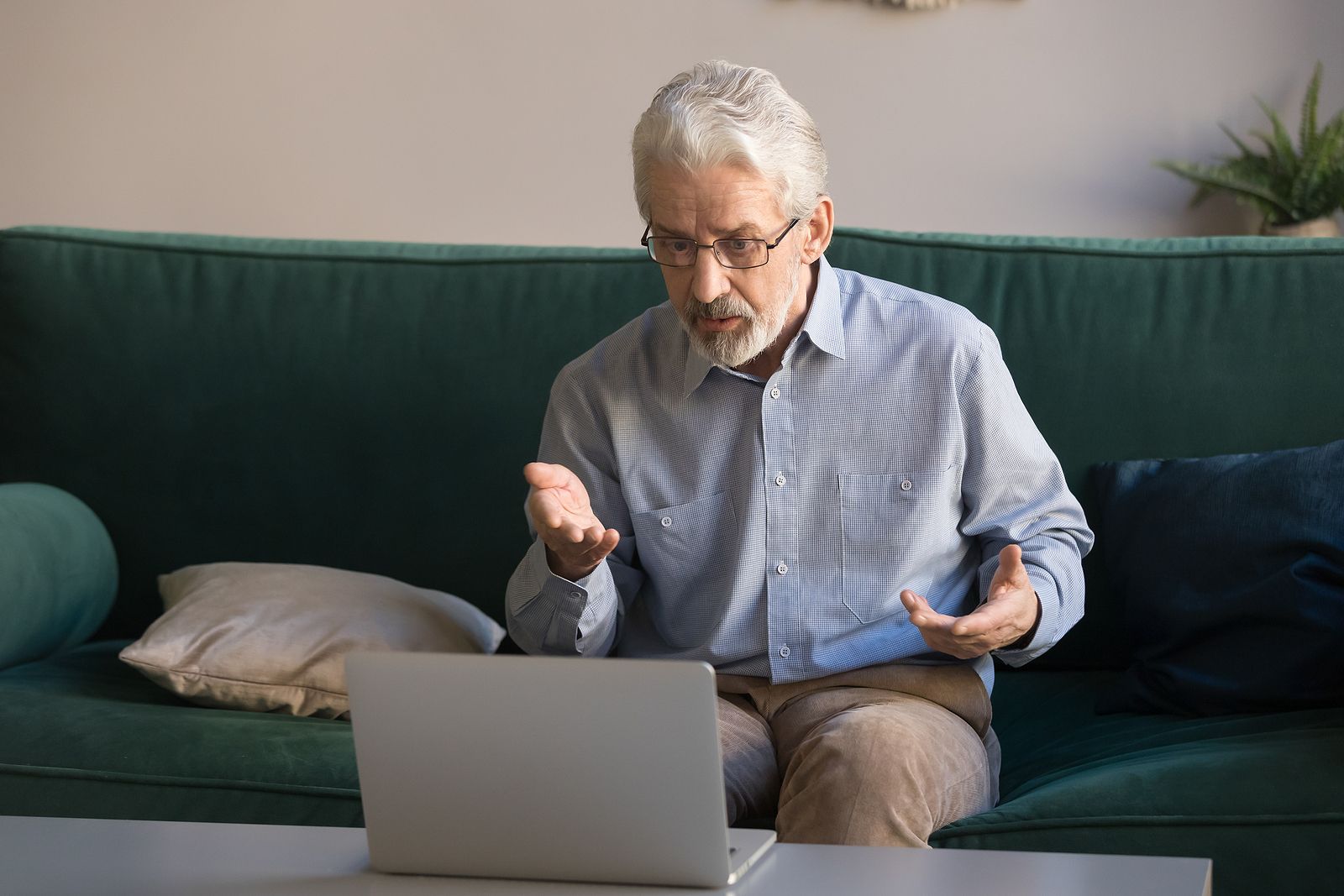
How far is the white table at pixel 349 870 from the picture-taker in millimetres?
806

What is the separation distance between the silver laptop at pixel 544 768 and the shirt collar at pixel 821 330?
2.45 ft

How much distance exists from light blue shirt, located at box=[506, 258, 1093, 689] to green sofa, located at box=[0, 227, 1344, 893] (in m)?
0.29

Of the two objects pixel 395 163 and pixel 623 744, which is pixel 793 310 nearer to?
pixel 623 744

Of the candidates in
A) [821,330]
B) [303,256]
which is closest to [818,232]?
[821,330]

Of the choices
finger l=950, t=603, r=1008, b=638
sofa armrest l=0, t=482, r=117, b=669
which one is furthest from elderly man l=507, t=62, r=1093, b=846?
sofa armrest l=0, t=482, r=117, b=669

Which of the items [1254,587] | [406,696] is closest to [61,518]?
[406,696]

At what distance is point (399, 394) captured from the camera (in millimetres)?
2057

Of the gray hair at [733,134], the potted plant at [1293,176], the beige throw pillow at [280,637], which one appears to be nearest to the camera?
the gray hair at [733,134]

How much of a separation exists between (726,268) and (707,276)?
29 millimetres

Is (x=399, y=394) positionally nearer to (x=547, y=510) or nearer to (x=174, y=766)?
(x=174, y=766)

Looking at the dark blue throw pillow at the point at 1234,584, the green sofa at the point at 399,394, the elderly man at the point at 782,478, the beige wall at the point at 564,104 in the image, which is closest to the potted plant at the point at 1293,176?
the beige wall at the point at 564,104

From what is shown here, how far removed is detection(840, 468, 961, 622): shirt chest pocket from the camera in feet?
4.99

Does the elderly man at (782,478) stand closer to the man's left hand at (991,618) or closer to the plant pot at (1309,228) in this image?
the man's left hand at (991,618)

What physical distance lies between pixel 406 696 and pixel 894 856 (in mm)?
334
